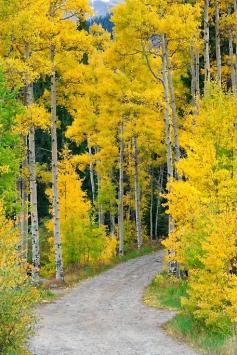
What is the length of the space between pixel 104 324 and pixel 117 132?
14677 millimetres

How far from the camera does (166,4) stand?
19953 mm

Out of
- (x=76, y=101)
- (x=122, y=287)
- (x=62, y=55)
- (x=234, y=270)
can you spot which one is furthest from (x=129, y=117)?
(x=234, y=270)

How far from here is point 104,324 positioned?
14.6 meters

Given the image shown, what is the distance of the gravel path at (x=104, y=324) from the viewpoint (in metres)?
11.9

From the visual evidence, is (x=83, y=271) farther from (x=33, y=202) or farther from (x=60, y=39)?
(x=60, y=39)

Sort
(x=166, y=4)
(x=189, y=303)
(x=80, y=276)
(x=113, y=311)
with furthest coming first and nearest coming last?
(x=80, y=276), (x=166, y=4), (x=113, y=311), (x=189, y=303)

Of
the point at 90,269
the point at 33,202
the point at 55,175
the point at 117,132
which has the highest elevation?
the point at 117,132

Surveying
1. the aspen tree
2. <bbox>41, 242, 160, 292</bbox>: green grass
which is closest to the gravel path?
<bbox>41, 242, 160, 292</bbox>: green grass

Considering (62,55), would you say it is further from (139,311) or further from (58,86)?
(139,311)

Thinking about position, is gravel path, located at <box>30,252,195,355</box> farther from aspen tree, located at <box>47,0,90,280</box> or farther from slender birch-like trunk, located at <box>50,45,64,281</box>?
aspen tree, located at <box>47,0,90,280</box>

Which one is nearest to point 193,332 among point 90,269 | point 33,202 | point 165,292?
point 165,292

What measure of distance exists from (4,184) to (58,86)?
624 cm

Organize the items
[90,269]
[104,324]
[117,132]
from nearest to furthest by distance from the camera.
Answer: [104,324]
[90,269]
[117,132]

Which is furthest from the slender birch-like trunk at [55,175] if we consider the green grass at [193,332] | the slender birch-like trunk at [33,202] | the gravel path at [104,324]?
the green grass at [193,332]
